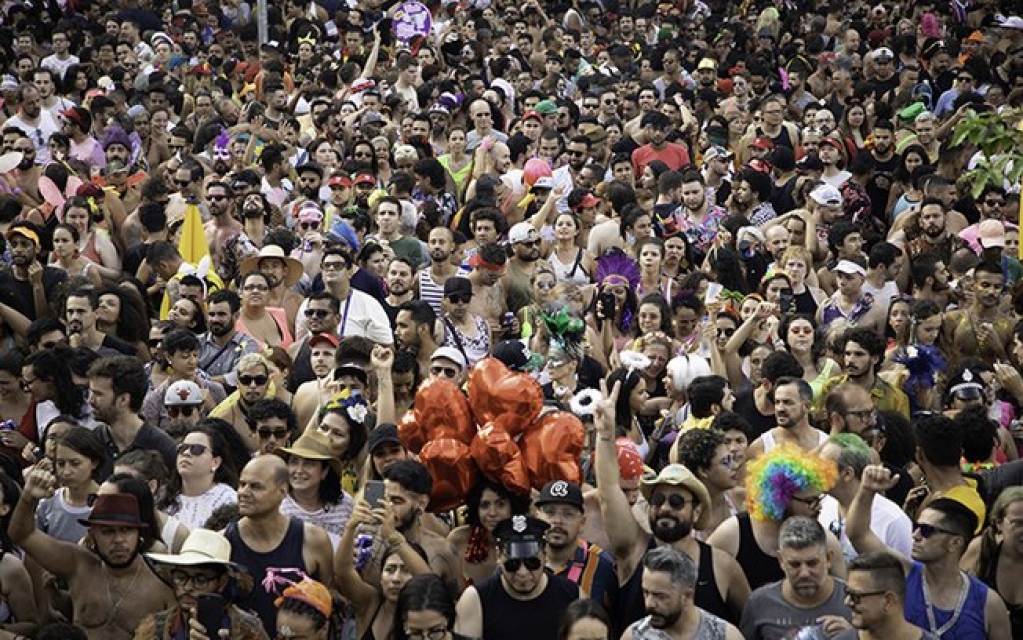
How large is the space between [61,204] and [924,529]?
7860 mm

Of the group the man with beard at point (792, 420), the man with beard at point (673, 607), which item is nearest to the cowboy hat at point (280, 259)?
the man with beard at point (792, 420)

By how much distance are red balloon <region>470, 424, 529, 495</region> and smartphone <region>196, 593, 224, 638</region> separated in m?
1.20

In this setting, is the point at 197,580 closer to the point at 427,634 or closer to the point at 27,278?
the point at 427,634

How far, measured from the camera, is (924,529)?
628 cm

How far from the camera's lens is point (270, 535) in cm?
652

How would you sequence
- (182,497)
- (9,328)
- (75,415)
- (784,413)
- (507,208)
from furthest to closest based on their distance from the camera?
(507,208), (9,328), (75,415), (784,413), (182,497)

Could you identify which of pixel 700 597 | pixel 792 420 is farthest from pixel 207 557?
pixel 792 420

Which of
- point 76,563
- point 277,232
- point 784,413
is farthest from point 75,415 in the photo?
point 784,413

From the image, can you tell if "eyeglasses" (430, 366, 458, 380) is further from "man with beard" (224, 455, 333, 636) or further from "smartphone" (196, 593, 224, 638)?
"smartphone" (196, 593, 224, 638)

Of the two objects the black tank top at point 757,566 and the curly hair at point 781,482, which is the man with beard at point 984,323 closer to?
the curly hair at point 781,482

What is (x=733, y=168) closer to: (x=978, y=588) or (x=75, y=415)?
(x=75, y=415)

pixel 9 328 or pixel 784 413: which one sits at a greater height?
pixel 784 413

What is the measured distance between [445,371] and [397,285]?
74.3 inches

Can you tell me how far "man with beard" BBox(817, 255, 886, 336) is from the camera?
1062 centimetres
